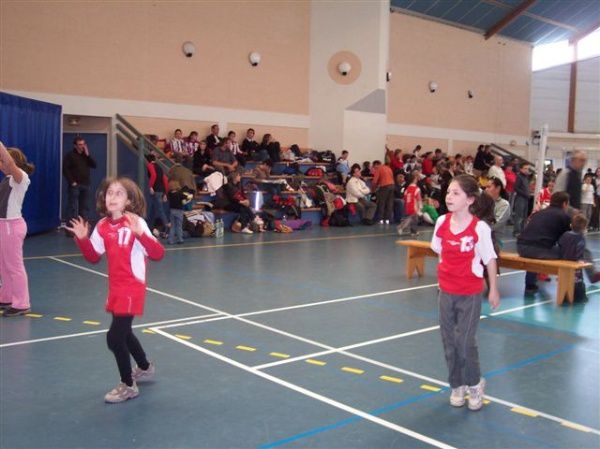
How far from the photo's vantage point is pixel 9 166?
5805 millimetres

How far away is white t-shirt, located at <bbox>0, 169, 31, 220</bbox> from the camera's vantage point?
618 cm

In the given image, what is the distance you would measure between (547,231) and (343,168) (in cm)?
1077

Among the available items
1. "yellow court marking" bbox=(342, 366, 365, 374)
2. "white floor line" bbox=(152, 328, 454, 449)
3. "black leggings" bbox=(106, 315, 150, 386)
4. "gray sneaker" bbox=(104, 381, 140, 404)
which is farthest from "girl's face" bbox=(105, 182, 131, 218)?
"yellow court marking" bbox=(342, 366, 365, 374)

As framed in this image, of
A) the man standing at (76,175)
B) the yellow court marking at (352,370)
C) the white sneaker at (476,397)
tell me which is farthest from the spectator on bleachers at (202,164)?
the white sneaker at (476,397)

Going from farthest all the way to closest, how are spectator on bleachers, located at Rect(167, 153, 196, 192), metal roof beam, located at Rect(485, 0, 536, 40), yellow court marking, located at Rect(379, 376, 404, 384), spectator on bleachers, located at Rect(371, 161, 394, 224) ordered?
metal roof beam, located at Rect(485, 0, 536, 40), spectator on bleachers, located at Rect(371, 161, 394, 224), spectator on bleachers, located at Rect(167, 153, 196, 192), yellow court marking, located at Rect(379, 376, 404, 384)

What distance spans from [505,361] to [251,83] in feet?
47.1

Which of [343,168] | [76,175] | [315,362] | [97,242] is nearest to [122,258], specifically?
[97,242]

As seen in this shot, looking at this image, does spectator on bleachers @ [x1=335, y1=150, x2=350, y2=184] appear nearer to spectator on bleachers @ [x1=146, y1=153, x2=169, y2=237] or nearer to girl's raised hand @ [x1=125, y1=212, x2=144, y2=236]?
spectator on bleachers @ [x1=146, y1=153, x2=169, y2=237]

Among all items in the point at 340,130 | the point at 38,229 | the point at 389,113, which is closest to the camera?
the point at 38,229

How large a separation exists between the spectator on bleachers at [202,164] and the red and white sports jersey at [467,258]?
11.7 m

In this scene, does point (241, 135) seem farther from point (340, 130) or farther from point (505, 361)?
point (505, 361)

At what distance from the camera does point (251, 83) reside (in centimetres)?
1828

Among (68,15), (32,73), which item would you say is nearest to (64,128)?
(32,73)

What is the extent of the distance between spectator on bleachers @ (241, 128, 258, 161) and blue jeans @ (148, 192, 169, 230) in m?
3.48
